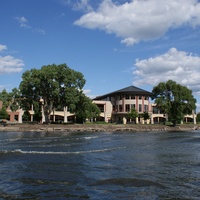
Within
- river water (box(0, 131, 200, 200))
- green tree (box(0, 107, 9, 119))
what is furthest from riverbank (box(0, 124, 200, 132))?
river water (box(0, 131, 200, 200))

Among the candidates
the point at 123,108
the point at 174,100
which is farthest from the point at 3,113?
the point at 174,100

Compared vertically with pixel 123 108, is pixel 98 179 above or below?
below

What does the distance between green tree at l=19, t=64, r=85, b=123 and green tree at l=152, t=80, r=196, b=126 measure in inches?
987

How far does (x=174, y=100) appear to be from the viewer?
81188 millimetres

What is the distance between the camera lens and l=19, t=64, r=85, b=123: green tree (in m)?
64.2

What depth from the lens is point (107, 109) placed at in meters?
101

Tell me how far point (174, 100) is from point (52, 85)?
36.1 meters

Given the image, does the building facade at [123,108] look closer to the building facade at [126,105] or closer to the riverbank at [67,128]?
the building facade at [126,105]

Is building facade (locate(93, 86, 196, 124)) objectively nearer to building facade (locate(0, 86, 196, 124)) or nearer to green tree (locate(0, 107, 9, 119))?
building facade (locate(0, 86, 196, 124))

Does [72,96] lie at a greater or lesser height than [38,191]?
greater

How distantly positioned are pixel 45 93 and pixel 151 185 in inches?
2290

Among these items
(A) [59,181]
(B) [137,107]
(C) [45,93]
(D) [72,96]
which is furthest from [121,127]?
(A) [59,181]

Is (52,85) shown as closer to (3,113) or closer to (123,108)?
(3,113)

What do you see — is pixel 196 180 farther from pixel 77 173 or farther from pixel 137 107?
pixel 137 107
